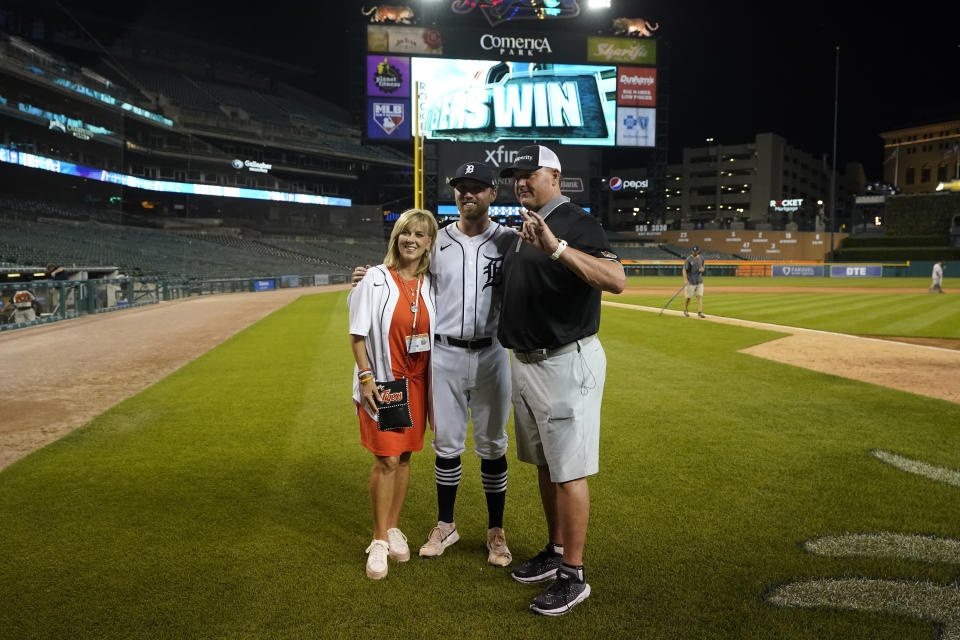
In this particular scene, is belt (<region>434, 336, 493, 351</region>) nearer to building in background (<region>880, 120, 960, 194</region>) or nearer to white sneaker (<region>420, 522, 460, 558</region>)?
white sneaker (<region>420, 522, 460, 558</region>)

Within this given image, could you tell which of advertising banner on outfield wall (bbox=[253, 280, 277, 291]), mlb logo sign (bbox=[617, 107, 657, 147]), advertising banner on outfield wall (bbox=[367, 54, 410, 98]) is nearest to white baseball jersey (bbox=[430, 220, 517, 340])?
advertising banner on outfield wall (bbox=[253, 280, 277, 291])

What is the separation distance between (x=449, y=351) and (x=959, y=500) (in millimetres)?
3899

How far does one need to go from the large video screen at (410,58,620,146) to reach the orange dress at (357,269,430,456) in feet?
126

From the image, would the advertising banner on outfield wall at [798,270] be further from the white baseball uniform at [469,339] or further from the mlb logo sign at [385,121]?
the white baseball uniform at [469,339]

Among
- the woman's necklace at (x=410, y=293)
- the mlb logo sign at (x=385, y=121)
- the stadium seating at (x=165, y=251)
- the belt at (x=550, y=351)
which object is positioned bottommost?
the belt at (x=550, y=351)

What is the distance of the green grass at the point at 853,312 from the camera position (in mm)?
14680

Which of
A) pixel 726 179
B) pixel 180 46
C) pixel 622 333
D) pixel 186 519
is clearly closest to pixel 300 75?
pixel 180 46

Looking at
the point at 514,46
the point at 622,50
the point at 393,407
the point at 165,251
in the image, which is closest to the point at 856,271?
the point at 622,50

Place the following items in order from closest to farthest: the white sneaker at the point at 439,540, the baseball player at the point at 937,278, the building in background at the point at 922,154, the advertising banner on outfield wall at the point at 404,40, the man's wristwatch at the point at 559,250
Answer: the man's wristwatch at the point at 559,250 → the white sneaker at the point at 439,540 → the baseball player at the point at 937,278 → the advertising banner on outfield wall at the point at 404,40 → the building in background at the point at 922,154

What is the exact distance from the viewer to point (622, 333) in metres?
14.5

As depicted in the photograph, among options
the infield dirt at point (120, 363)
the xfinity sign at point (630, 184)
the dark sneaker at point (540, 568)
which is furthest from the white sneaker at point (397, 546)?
the xfinity sign at point (630, 184)

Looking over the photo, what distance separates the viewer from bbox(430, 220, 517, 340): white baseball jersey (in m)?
3.43

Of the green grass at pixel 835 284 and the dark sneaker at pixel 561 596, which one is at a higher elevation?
the green grass at pixel 835 284

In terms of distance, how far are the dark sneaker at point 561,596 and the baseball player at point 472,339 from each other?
1.58 feet
